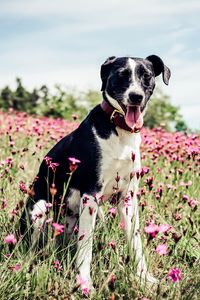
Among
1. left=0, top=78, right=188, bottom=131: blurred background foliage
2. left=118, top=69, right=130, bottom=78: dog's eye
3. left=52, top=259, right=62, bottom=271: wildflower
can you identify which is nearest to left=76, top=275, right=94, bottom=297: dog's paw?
left=52, top=259, right=62, bottom=271: wildflower

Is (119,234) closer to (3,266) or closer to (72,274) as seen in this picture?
(72,274)

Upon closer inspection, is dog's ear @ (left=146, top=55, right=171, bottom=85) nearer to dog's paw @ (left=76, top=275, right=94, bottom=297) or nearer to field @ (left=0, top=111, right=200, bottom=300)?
field @ (left=0, top=111, right=200, bottom=300)

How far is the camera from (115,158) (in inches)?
165

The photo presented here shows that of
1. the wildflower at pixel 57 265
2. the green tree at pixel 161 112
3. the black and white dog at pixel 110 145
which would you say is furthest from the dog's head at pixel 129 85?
the green tree at pixel 161 112

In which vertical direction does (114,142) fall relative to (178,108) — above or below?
above

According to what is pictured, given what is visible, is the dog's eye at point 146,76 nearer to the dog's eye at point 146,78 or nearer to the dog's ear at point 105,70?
the dog's eye at point 146,78

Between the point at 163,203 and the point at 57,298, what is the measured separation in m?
2.44

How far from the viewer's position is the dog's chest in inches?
165

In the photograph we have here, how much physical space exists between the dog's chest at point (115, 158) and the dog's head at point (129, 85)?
19cm

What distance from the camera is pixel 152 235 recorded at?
3018 mm

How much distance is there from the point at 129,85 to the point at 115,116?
29cm

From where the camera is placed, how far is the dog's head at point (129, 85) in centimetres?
409

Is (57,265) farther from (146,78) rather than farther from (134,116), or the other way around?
(146,78)

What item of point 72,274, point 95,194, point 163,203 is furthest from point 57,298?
point 163,203
